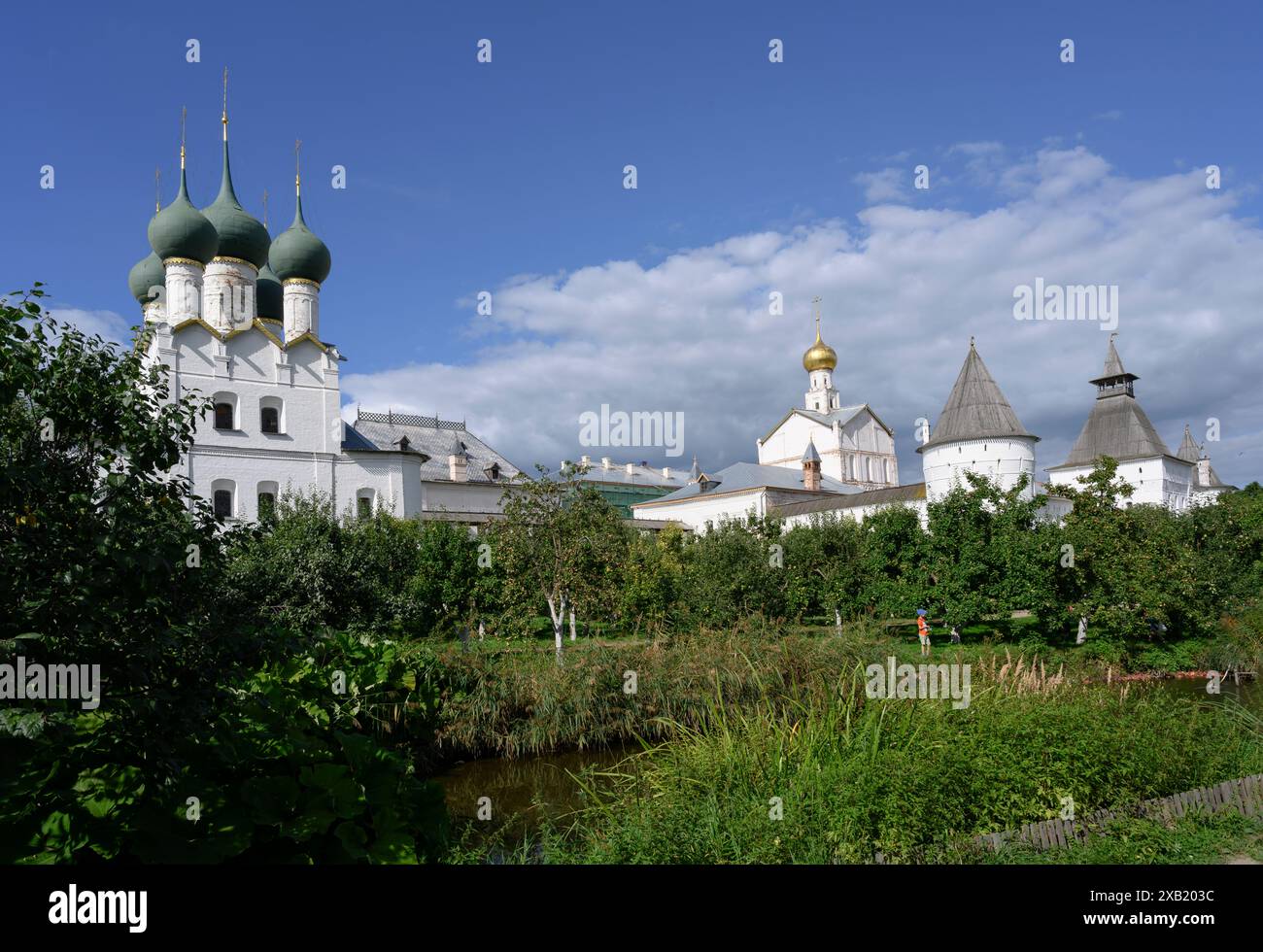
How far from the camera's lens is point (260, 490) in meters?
35.9

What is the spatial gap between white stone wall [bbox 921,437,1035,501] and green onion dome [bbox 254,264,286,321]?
30.0 meters

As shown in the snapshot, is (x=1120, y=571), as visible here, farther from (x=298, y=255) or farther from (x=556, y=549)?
(x=298, y=255)

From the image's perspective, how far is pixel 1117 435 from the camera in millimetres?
51625

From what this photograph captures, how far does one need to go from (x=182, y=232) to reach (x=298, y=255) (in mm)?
4713

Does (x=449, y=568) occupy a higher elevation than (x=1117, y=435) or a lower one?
lower

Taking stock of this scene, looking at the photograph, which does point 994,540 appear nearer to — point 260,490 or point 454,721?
point 454,721

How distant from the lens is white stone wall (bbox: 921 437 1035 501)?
3791 centimetres

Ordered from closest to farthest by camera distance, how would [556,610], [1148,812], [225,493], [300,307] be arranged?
[1148,812] → [556,610] → [225,493] → [300,307]

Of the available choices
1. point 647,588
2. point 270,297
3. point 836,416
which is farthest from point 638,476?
point 647,588

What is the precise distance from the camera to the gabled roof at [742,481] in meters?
52.5

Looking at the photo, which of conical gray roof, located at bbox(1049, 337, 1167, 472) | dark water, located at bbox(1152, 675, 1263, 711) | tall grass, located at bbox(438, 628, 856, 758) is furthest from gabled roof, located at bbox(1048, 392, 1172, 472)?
tall grass, located at bbox(438, 628, 856, 758)

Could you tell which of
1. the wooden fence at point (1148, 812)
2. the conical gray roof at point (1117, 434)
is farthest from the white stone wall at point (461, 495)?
the wooden fence at point (1148, 812)
